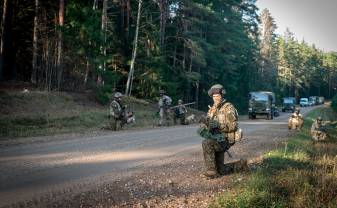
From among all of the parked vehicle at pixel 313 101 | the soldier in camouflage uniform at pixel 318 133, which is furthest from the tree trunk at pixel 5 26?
the parked vehicle at pixel 313 101

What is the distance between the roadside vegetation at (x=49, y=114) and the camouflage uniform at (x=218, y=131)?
9.88m

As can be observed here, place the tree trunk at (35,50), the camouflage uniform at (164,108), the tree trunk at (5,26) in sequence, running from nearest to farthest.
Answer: the camouflage uniform at (164,108) < the tree trunk at (35,50) < the tree trunk at (5,26)

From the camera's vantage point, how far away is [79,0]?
102 feet

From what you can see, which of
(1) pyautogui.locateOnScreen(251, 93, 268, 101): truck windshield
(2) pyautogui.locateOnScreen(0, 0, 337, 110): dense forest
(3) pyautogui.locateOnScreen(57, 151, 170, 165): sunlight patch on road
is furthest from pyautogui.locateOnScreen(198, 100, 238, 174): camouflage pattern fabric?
(1) pyautogui.locateOnScreen(251, 93, 268, 101): truck windshield

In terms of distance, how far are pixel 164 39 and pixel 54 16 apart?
12769mm

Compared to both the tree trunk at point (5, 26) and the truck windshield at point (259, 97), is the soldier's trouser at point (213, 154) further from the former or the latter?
the truck windshield at point (259, 97)

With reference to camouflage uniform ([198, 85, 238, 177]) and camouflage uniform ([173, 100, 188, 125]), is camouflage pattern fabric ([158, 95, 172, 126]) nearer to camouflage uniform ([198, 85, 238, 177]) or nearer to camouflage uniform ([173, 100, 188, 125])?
camouflage uniform ([173, 100, 188, 125])

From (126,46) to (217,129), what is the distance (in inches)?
1195

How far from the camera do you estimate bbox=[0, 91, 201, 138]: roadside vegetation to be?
1902 centimetres

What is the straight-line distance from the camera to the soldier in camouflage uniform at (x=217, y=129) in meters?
9.10

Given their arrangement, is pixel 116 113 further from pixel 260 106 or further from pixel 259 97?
pixel 259 97

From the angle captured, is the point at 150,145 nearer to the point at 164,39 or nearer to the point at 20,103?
the point at 20,103

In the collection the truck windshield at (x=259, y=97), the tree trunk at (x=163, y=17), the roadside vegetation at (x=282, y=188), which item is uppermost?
the tree trunk at (x=163, y=17)

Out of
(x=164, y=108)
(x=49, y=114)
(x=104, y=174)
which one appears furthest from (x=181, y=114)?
(x=104, y=174)
